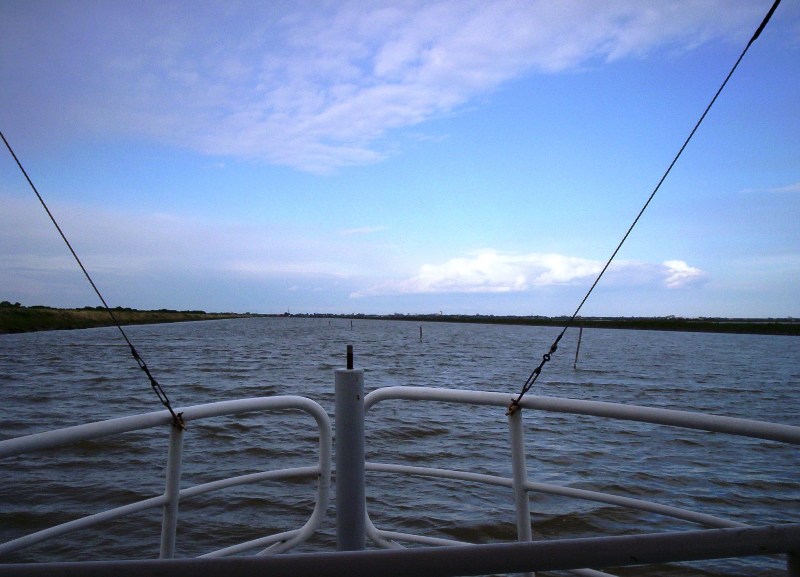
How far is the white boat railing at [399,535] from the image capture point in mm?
994

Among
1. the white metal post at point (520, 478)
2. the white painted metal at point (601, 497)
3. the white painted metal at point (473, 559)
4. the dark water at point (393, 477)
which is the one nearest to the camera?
the white painted metal at point (473, 559)

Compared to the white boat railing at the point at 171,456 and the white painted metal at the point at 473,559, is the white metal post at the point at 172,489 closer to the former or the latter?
the white boat railing at the point at 171,456

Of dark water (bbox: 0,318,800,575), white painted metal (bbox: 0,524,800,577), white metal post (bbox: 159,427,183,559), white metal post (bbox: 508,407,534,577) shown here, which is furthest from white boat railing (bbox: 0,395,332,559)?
dark water (bbox: 0,318,800,575)

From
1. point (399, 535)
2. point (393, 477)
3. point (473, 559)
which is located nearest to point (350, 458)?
point (399, 535)

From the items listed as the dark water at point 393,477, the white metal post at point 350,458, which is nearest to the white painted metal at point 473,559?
the white metal post at point 350,458

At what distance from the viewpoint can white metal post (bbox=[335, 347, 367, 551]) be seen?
242 cm

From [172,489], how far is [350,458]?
0.73 metres

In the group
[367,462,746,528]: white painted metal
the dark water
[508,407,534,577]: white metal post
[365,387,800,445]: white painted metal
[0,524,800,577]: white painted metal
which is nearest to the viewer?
[0,524,800,577]: white painted metal

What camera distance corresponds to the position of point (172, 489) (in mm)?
2477

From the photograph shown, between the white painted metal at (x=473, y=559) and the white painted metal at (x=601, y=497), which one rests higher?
the white painted metal at (x=473, y=559)

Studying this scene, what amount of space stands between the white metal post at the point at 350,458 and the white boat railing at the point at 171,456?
0.36m

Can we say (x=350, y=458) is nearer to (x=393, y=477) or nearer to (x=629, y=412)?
(x=629, y=412)

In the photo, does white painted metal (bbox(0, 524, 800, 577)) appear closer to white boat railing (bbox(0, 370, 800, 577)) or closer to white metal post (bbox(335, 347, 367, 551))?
white boat railing (bbox(0, 370, 800, 577))

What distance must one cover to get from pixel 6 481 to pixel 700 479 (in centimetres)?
1013
